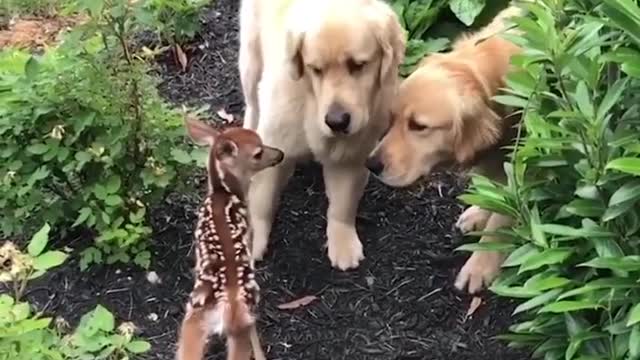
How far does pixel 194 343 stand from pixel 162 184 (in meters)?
0.96

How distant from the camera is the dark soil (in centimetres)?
504

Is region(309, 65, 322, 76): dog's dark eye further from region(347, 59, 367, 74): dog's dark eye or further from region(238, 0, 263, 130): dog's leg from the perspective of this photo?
region(238, 0, 263, 130): dog's leg

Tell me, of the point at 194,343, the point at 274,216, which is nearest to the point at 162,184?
the point at 274,216

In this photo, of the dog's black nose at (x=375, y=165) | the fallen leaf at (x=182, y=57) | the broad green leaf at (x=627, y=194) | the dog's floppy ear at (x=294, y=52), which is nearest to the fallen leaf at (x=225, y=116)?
the fallen leaf at (x=182, y=57)

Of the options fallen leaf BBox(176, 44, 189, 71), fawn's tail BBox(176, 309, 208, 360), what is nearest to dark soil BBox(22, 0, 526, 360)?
fawn's tail BBox(176, 309, 208, 360)

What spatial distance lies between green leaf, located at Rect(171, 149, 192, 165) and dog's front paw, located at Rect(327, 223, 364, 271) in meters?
0.65

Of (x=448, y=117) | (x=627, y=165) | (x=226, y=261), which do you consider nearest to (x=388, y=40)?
(x=448, y=117)

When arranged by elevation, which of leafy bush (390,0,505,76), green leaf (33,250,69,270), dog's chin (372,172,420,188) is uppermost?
green leaf (33,250,69,270)

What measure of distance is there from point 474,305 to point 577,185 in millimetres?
1230

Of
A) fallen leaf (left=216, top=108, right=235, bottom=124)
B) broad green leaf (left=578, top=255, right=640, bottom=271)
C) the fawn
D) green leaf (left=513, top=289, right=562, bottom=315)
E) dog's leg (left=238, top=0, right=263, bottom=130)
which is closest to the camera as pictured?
broad green leaf (left=578, top=255, right=640, bottom=271)

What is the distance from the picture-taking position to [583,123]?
3.93 metres

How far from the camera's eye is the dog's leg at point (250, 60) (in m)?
5.77

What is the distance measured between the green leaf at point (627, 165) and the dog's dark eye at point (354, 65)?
149 centimetres

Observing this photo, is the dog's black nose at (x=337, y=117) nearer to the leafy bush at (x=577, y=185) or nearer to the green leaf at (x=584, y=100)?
the leafy bush at (x=577, y=185)
